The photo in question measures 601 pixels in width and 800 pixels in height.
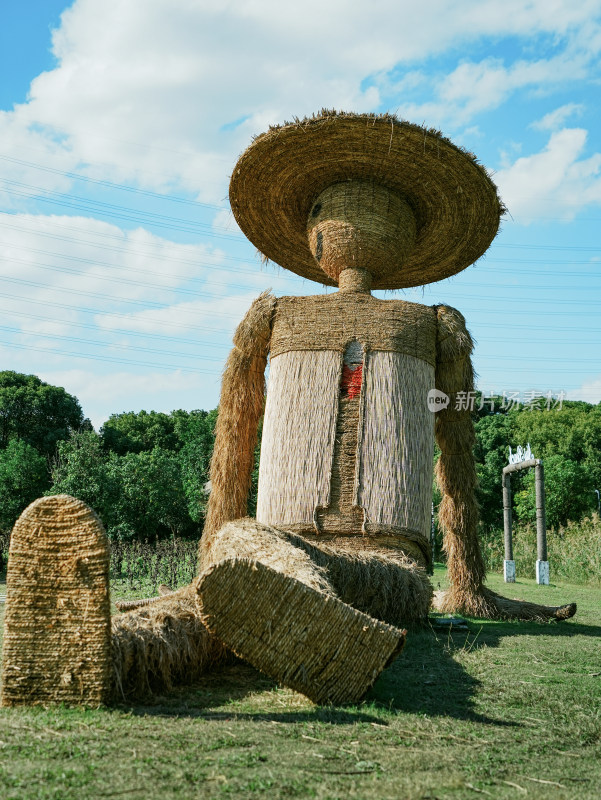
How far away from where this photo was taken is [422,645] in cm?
416

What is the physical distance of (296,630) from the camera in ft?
9.46

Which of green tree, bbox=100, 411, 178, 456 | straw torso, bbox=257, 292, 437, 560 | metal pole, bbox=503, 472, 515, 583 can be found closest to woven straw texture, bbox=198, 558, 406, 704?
straw torso, bbox=257, 292, 437, 560

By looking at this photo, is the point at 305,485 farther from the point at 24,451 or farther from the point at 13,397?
the point at 13,397

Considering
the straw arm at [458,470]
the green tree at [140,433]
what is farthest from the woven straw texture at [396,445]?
the green tree at [140,433]

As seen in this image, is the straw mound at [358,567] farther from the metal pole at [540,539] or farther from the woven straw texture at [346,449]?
the metal pole at [540,539]

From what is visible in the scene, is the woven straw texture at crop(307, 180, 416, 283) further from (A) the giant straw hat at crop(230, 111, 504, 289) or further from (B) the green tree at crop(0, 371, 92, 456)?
(B) the green tree at crop(0, 371, 92, 456)

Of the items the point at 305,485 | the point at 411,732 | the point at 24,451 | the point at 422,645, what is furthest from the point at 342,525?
the point at 24,451

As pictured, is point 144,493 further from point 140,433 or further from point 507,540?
point 140,433

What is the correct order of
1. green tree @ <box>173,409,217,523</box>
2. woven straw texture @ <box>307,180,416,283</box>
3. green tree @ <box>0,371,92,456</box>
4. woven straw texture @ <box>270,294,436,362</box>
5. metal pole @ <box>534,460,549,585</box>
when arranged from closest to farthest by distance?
woven straw texture @ <box>270,294,436,362</box> < woven straw texture @ <box>307,180,416,283</box> < metal pole @ <box>534,460,549,585</box> < green tree @ <box>173,409,217,523</box> < green tree @ <box>0,371,92,456</box>

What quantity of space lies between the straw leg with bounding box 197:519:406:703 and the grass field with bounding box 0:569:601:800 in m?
0.12

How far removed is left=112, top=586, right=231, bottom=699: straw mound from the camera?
2959mm

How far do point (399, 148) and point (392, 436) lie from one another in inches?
82.5

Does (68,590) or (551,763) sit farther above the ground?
(68,590)

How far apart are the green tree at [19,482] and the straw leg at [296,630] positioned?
18.3 m
